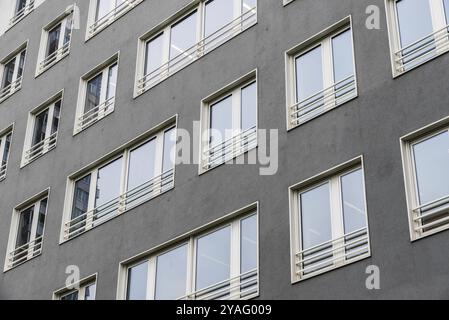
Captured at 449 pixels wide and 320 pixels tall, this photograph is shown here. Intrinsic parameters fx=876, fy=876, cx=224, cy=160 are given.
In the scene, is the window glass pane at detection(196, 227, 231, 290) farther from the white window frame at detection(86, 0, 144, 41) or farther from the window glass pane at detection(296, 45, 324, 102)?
the white window frame at detection(86, 0, 144, 41)

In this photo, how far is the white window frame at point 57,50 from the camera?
105 feet

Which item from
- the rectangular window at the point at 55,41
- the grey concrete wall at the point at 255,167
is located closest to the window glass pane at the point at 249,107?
the grey concrete wall at the point at 255,167

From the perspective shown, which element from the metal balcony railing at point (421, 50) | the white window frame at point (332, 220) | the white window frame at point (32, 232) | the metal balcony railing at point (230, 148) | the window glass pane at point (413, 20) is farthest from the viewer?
the white window frame at point (32, 232)

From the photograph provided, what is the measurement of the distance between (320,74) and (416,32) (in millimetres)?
2884

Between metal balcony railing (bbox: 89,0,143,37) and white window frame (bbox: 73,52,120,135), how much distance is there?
65.2 inches

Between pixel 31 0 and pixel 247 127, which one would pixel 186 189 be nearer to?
pixel 247 127

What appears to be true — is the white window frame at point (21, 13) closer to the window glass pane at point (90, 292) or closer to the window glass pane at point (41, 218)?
the window glass pane at point (41, 218)

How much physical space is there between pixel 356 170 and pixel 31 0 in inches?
814

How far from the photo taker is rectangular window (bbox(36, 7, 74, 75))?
32.0 m

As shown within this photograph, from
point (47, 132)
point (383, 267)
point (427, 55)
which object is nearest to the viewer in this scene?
point (383, 267)

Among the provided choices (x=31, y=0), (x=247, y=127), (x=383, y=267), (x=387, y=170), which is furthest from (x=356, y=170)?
(x=31, y=0)

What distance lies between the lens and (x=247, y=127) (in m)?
23.3

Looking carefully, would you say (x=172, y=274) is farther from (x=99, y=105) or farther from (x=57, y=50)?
(x=57, y=50)

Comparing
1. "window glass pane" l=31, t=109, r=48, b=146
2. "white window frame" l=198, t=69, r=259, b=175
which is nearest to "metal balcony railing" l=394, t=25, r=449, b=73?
"white window frame" l=198, t=69, r=259, b=175
